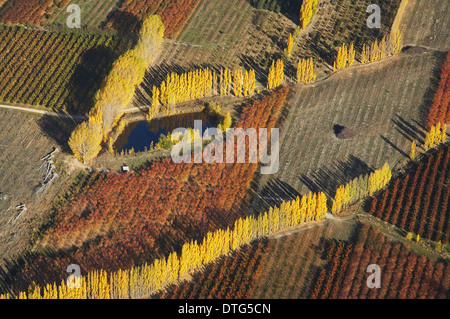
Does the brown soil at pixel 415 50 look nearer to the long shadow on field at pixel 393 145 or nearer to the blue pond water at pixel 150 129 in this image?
the long shadow on field at pixel 393 145

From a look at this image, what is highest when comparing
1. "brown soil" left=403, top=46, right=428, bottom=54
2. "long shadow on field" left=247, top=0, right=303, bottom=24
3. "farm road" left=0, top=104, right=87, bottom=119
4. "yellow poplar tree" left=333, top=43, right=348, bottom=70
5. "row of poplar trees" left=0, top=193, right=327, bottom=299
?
"long shadow on field" left=247, top=0, right=303, bottom=24

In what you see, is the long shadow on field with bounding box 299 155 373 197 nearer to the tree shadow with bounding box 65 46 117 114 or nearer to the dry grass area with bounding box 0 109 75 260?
the dry grass area with bounding box 0 109 75 260

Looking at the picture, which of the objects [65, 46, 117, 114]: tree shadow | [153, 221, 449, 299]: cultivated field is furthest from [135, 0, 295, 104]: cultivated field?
[153, 221, 449, 299]: cultivated field

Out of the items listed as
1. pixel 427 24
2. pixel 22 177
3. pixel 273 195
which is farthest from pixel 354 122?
pixel 22 177

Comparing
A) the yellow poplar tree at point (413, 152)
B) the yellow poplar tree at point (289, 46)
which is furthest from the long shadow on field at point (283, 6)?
the yellow poplar tree at point (413, 152)

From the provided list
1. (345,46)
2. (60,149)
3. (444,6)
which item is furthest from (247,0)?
(60,149)

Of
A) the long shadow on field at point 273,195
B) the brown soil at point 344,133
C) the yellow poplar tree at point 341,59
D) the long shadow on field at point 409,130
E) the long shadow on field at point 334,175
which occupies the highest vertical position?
the yellow poplar tree at point 341,59

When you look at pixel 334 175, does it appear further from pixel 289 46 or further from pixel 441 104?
pixel 289 46
